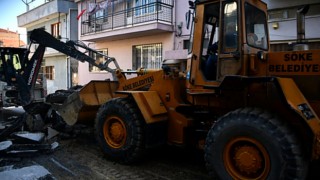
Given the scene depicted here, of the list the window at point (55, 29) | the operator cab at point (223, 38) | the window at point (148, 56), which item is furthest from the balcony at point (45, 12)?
the operator cab at point (223, 38)

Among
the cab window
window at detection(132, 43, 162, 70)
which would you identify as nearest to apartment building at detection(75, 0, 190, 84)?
window at detection(132, 43, 162, 70)

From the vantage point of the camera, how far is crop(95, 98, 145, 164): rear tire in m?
6.00

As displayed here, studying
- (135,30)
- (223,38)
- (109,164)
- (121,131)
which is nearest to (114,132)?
(121,131)

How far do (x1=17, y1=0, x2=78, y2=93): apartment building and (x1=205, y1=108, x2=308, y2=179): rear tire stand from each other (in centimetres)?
1951

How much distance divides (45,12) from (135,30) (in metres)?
12.1

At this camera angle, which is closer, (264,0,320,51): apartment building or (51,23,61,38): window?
A: (264,0,320,51): apartment building

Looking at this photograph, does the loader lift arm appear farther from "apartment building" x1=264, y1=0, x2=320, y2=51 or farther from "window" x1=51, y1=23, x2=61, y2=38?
"window" x1=51, y1=23, x2=61, y2=38

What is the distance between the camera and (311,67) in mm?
4645

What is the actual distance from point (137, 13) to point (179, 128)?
11.8 meters

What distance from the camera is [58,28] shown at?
25.2 m

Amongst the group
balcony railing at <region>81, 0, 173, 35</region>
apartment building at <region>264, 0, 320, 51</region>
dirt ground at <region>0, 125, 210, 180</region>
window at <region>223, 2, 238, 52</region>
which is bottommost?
dirt ground at <region>0, 125, 210, 180</region>

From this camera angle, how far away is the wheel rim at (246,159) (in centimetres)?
440

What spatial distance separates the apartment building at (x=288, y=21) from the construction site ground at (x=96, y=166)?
551 centimetres

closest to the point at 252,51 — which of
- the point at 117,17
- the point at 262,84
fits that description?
the point at 262,84
